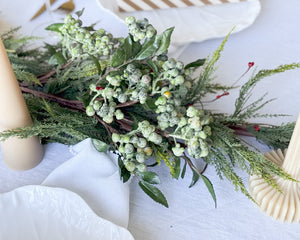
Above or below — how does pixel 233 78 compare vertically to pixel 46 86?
above

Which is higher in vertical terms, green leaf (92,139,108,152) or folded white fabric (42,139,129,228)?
green leaf (92,139,108,152)

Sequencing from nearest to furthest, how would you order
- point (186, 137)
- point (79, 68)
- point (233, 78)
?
point (186, 137) → point (79, 68) → point (233, 78)

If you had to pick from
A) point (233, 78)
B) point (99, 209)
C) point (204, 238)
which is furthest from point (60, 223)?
point (233, 78)

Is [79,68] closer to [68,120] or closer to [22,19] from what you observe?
[68,120]

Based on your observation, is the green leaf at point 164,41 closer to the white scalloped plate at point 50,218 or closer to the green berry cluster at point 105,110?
the green berry cluster at point 105,110

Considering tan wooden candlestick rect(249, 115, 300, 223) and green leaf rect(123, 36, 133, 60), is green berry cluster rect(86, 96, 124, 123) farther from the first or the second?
tan wooden candlestick rect(249, 115, 300, 223)

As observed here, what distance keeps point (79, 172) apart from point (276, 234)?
231 millimetres

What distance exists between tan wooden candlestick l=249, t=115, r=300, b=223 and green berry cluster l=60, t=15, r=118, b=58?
Answer: 221mm

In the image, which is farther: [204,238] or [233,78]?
[233,78]

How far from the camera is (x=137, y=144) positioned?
38cm

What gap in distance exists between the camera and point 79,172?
445 mm

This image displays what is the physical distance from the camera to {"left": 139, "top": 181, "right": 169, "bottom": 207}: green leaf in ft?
1.34

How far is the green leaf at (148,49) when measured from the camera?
1.25 ft

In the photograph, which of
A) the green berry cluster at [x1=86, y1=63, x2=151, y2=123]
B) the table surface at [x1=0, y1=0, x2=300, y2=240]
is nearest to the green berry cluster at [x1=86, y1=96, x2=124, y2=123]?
the green berry cluster at [x1=86, y1=63, x2=151, y2=123]
